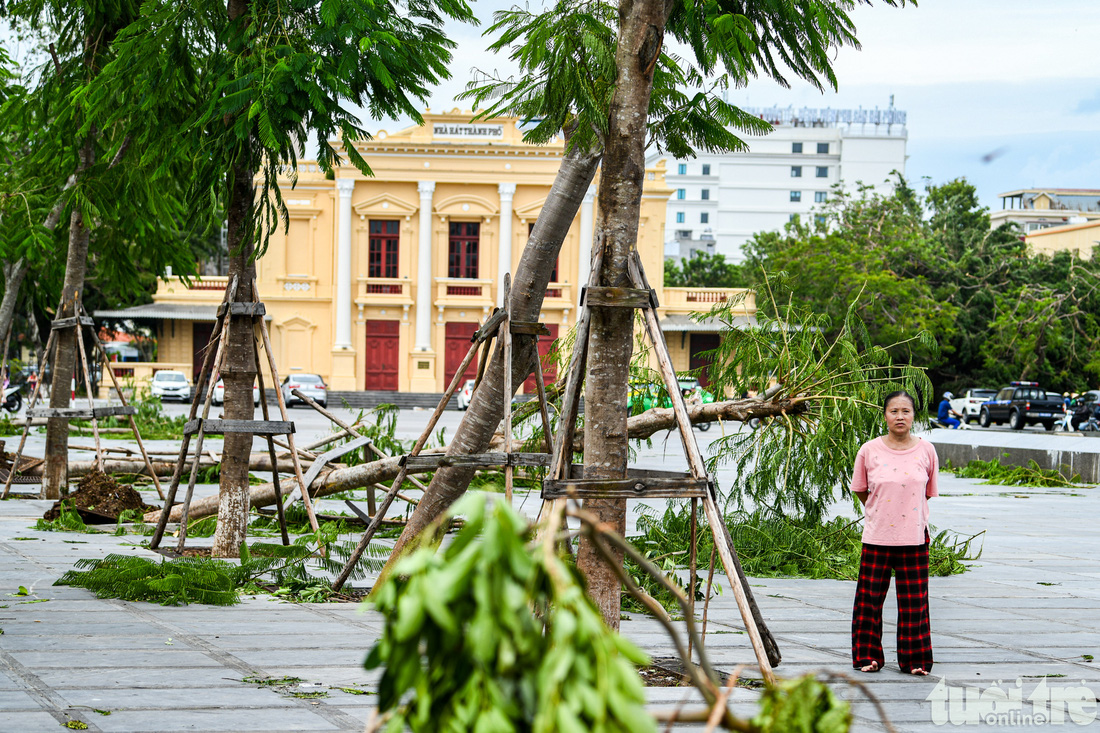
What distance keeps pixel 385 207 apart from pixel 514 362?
4280cm

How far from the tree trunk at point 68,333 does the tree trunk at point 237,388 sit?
357cm

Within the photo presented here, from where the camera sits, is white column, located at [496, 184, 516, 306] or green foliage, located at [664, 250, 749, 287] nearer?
white column, located at [496, 184, 516, 306]

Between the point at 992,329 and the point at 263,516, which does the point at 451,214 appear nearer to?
the point at 992,329

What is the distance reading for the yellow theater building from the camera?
4878cm

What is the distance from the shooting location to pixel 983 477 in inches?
874

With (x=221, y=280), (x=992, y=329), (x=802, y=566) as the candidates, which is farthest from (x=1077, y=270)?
(x=802, y=566)

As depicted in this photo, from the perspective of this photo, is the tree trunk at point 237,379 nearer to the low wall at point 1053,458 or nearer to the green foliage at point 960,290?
the low wall at point 1053,458

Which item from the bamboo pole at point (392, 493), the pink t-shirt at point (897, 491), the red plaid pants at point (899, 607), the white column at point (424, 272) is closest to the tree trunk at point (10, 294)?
the bamboo pole at point (392, 493)

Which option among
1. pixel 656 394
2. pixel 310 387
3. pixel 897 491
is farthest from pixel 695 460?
pixel 310 387

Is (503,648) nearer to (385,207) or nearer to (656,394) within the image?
(656,394)

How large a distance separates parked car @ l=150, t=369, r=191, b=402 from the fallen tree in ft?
113

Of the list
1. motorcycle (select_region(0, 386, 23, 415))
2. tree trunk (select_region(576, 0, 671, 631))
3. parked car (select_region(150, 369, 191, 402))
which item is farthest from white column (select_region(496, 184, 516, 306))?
tree trunk (select_region(576, 0, 671, 631))

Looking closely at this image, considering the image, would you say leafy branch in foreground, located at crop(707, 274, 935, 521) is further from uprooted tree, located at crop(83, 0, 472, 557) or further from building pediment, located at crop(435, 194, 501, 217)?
building pediment, located at crop(435, 194, 501, 217)

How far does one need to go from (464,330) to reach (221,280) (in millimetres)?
11328
